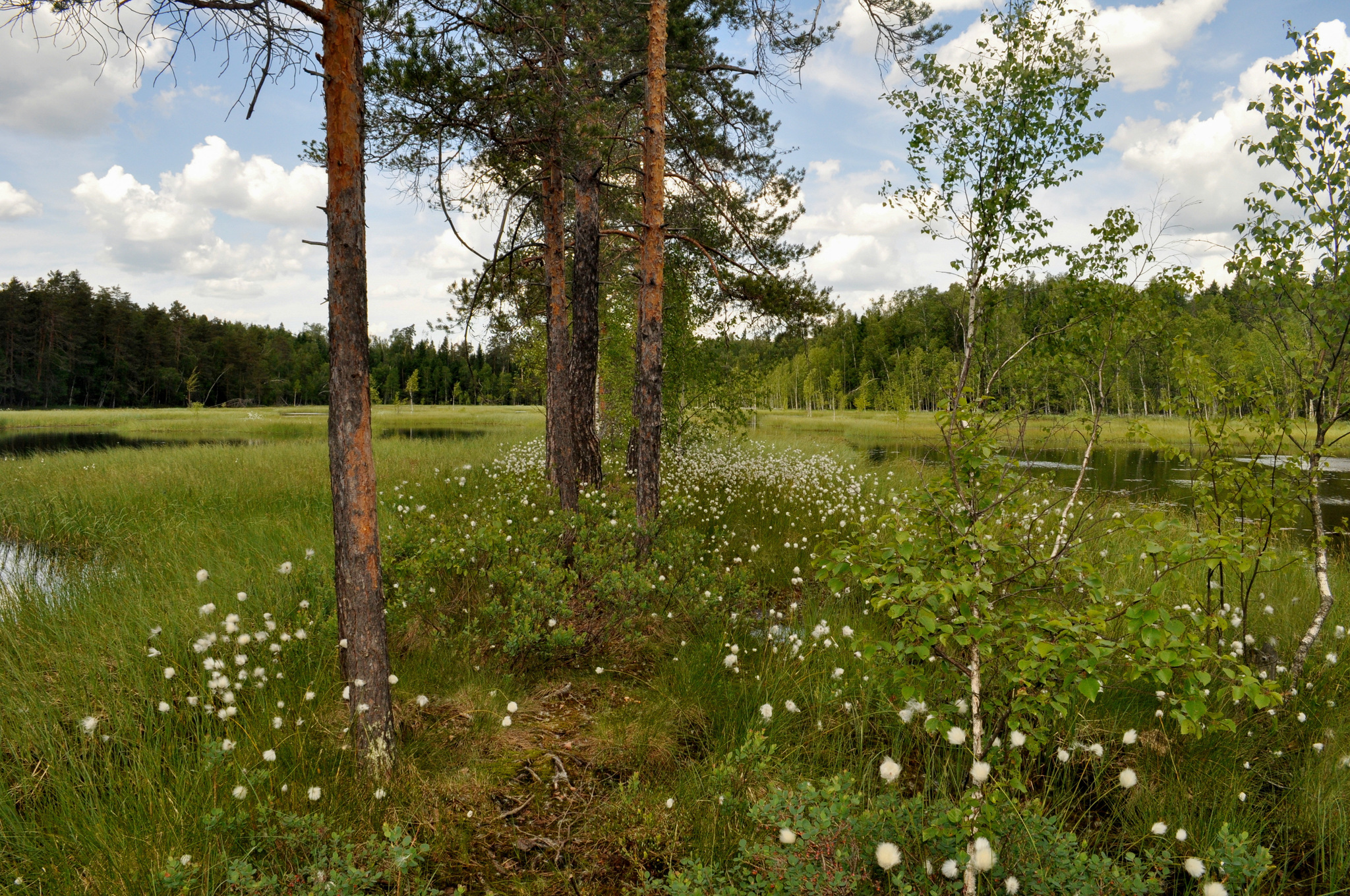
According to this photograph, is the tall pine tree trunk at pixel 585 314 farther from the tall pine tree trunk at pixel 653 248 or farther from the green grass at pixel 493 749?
the green grass at pixel 493 749

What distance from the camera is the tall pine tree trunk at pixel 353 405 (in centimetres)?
325

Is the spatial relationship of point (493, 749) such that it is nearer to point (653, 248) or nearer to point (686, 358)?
point (653, 248)

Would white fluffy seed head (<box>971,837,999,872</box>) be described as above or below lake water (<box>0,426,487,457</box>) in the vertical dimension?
below

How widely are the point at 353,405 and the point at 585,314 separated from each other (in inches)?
199

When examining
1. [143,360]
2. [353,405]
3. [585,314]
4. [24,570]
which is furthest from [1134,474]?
[143,360]

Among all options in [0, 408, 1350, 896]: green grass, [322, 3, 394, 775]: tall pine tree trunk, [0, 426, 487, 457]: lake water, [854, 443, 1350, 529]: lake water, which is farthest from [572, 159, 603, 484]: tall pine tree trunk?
[0, 426, 487, 457]: lake water

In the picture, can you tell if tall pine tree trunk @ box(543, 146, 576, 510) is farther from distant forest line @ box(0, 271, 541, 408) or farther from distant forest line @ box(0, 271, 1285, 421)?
distant forest line @ box(0, 271, 541, 408)

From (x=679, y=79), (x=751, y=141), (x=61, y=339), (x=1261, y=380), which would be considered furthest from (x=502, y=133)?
(x=61, y=339)

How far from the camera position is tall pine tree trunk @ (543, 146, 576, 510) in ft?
24.5

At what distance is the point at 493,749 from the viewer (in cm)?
383

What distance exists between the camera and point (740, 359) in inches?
522

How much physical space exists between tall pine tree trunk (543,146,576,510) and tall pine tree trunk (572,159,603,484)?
142 millimetres

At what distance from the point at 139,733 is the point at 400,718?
1.35 m

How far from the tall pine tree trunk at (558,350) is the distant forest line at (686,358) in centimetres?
107
